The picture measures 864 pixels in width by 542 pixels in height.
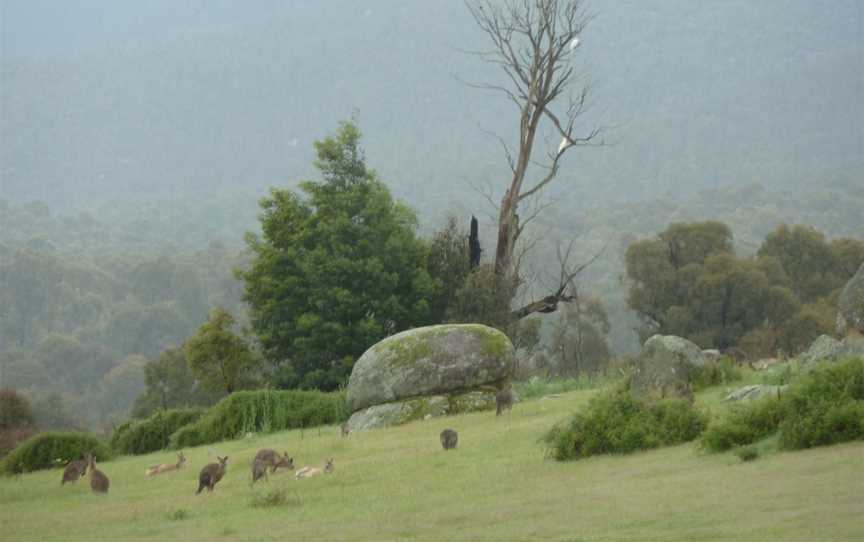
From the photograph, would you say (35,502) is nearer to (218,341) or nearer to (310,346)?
(218,341)

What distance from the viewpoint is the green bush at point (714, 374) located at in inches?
724

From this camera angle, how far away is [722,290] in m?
67.5

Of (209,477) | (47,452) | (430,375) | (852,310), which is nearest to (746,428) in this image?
(209,477)

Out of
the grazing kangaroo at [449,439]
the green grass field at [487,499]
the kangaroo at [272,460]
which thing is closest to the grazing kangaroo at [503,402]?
the green grass field at [487,499]

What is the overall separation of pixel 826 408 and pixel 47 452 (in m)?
15.9

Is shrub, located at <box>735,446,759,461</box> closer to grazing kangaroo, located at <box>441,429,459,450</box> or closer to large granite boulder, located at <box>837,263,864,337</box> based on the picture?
grazing kangaroo, located at <box>441,429,459,450</box>

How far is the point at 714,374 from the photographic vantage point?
18922 millimetres

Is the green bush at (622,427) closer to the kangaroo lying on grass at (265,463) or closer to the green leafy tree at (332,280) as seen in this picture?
the kangaroo lying on grass at (265,463)

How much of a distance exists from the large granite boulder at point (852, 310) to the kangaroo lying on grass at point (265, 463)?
8.82m

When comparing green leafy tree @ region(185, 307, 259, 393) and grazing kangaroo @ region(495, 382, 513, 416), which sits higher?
green leafy tree @ region(185, 307, 259, 393)

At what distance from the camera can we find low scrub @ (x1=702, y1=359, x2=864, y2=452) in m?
11.1

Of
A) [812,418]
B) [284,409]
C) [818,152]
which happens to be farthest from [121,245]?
[812,418]

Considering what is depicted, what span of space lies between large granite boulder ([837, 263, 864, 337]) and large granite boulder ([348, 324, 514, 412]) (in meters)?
7.99

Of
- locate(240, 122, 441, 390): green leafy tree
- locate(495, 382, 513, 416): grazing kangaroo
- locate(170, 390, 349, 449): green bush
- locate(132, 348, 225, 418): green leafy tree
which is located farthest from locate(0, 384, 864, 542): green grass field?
locate(132, 348, 225, 418): green leafy tree
